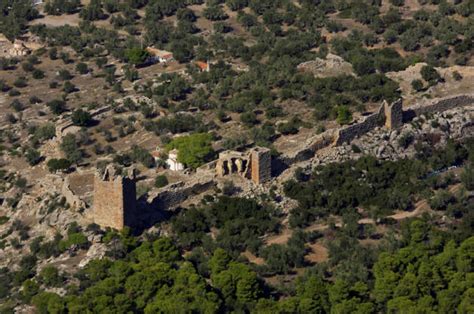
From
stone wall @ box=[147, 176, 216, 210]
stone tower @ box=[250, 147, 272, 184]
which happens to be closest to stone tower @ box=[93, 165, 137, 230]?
stone wall @ box=[147, 176, 216, 210]

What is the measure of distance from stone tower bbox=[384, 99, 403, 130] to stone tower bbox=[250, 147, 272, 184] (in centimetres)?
815

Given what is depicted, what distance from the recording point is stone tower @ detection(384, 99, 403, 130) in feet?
262

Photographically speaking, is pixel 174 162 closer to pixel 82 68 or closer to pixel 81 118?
pixel 81 118

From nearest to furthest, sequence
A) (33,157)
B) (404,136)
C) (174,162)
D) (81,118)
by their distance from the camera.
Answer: (174,162)
(404,136)
(33,157)
(81,118)

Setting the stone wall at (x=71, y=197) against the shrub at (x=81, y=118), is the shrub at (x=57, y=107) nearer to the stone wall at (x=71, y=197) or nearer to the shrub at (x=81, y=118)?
the shrub at (x=81, y=118)

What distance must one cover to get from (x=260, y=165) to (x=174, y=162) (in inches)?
175

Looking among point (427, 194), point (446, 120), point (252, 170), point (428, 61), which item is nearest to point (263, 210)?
point (252, 170)

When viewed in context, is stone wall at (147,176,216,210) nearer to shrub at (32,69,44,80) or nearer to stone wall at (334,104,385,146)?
stone wall at (334,104,385,146)

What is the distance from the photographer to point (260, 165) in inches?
2894

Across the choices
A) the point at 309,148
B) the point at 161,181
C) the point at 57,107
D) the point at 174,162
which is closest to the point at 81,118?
the point at 57,107

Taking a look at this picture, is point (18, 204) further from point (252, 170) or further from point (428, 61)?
point (428, 61)

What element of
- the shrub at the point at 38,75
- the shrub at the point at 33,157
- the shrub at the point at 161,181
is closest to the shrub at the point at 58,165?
the shrub at the point at 33,157

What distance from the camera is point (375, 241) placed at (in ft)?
232

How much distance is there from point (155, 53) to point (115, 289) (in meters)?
32.2
